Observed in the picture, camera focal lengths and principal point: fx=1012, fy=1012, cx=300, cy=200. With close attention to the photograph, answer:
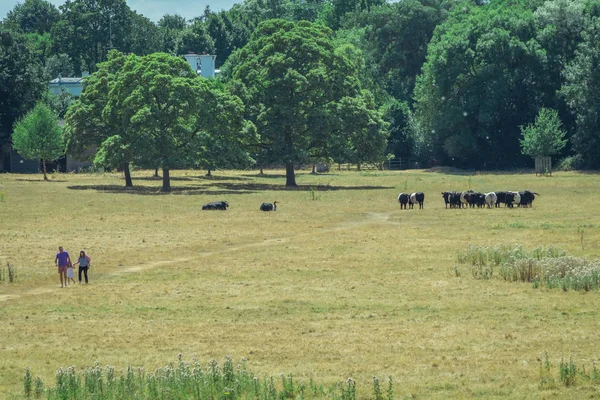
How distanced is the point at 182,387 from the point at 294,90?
2757 inches

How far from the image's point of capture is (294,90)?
88.1 m

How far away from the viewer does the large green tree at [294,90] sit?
8688 centimetres

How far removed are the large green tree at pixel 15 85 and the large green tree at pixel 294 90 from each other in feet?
125

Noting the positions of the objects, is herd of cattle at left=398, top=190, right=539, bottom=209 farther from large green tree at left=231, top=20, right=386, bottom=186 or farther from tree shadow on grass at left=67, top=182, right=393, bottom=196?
large green tree at left=231, top=20, right=386, bottom=186

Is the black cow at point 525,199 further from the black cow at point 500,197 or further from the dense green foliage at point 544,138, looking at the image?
the dense green foliage at point 544,138

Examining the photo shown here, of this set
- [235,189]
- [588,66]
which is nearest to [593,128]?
[588,66]

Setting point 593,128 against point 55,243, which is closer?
point 55,243

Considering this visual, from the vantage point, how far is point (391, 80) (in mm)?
158500

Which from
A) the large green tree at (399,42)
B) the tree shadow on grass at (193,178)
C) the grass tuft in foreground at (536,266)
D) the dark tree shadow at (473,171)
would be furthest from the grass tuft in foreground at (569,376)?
the large green tree at (399,42)

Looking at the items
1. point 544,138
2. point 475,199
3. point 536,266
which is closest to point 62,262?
point 536,266

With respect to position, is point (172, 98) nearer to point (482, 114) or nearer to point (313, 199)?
point (313, 199)

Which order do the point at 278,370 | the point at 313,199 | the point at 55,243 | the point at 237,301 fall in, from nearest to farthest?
the point at 278,370 → the point at 237,301 → the point at 55,243 → the point at 313,199

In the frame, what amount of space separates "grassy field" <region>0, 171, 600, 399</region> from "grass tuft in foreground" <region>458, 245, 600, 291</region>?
540 mm

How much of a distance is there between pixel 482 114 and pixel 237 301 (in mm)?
93475
